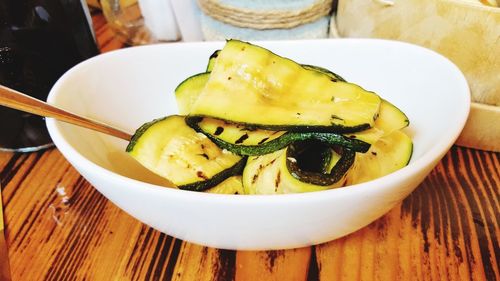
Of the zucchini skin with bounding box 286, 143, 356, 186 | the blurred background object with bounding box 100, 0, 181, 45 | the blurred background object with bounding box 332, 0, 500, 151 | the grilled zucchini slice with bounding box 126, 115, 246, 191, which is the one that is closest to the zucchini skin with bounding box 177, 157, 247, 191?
the grilled zucchini slice with bounding box 126, 115, 246, 191

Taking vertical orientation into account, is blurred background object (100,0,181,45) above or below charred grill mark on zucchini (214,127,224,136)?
below

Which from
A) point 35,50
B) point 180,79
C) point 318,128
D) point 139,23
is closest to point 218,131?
point 318,128

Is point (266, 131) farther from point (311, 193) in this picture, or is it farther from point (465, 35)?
point (465, 35)

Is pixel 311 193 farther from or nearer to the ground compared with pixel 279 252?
farther from the ground

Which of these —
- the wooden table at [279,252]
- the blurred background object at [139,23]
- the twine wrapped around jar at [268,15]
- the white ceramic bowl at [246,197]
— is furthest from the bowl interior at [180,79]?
the blurred background object at [139,23]

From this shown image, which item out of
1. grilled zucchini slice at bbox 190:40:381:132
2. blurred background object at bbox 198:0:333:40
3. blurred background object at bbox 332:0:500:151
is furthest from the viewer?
blurred background object at bbox 198:0:333:40

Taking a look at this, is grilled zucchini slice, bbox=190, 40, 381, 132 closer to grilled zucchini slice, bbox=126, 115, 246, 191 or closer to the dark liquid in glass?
grilled zucchini slice, bbox=126, 115, 246, 191

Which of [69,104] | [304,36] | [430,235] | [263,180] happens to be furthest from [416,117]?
[69,104]
